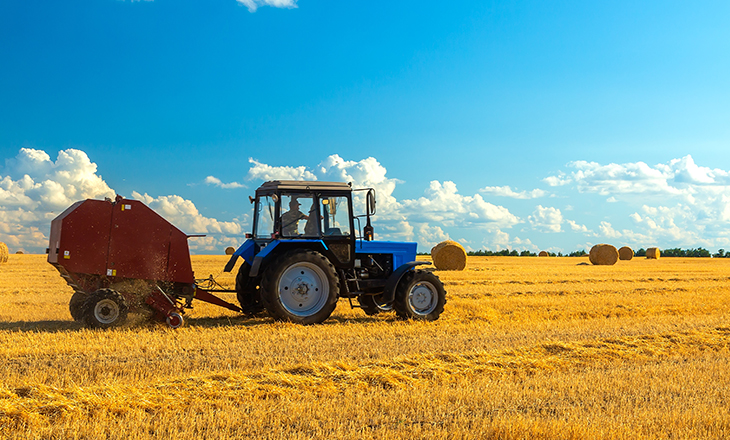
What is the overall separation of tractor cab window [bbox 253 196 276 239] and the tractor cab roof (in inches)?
6.8

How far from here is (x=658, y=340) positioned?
7.89m

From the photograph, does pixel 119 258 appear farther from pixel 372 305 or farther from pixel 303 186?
pixel 372 305

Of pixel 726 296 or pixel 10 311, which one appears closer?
pixel 10 311

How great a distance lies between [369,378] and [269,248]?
358 cm

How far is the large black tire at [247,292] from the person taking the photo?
30.8ft

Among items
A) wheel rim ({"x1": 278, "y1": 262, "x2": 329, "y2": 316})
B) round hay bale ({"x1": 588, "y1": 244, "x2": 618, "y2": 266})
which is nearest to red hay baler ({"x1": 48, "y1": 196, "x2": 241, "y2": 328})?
wheel rim ({"x1": 278, "y1": 262, "x2": 329, "y2": 316})

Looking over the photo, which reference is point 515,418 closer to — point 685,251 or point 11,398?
point 11,398

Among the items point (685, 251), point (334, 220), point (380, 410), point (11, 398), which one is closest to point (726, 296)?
point (334, 220)

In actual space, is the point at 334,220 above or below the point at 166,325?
above

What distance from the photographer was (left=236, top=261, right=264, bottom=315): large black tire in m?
9.39

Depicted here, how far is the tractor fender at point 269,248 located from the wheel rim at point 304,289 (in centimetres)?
37

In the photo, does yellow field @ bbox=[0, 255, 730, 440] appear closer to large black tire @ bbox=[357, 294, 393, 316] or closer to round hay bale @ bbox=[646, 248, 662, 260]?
large black tire @ bbox=[357, 294, 393, 316]

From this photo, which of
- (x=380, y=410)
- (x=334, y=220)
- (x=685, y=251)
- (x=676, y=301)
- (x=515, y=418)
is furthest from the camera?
(x=685, y=251)

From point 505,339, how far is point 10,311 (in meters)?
8.98
